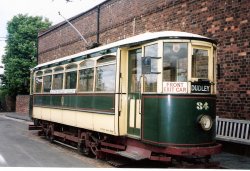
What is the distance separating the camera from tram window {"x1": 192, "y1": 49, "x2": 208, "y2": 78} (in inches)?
302

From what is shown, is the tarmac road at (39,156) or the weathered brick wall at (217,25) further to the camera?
the weathered brick wall at (217,25)

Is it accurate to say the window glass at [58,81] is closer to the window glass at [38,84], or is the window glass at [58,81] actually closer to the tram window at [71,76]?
the tram window at [71,76]

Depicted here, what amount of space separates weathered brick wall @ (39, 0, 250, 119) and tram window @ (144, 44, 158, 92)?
3.31m

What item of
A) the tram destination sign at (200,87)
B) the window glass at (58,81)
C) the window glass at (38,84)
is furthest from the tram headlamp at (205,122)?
the window glass at (38,84)

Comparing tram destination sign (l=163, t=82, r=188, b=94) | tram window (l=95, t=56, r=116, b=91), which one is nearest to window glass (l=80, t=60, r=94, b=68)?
tram window (l=95, t=56, r=116, b=91)

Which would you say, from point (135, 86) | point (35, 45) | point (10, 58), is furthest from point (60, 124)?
point (35, 45)

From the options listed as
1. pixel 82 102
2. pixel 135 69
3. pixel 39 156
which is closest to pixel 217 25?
pixel 135 69

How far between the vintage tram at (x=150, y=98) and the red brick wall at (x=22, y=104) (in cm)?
1958

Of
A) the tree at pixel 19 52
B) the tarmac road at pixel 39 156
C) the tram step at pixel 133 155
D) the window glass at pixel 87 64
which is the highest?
the tree at pixel 19 52

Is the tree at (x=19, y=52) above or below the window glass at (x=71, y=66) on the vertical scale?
above

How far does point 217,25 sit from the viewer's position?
1105 cm

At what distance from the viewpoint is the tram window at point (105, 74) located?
9.08 meters

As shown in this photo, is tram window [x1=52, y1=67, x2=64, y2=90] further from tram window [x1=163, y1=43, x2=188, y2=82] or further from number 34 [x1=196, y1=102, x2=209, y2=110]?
number 34 [x1=196, y1=102, x2=209, y2=110]

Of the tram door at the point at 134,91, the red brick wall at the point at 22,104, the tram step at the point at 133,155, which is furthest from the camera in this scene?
the red brick wall at the point at 22,104
